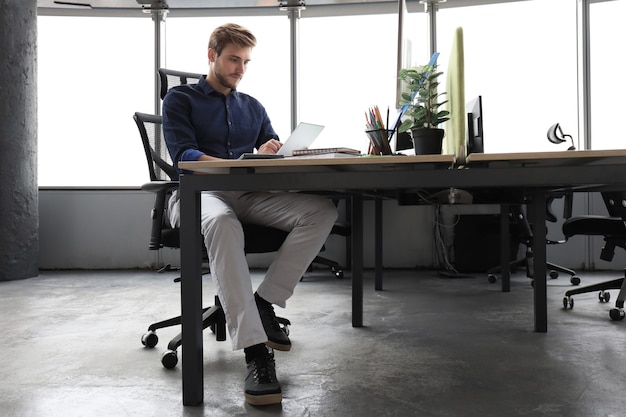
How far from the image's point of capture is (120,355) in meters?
2.12

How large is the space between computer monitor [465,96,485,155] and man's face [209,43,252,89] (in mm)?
964

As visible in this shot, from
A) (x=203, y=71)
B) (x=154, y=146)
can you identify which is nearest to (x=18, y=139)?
(x=203, y=71)

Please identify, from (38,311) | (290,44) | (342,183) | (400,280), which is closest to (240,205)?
(342,183)

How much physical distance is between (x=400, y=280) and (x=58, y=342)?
274 cm

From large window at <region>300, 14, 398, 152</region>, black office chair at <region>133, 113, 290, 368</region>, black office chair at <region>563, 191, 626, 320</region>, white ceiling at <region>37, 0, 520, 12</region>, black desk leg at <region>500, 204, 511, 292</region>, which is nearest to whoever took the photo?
black office chair at <region>133, 113, 290, 368</region>

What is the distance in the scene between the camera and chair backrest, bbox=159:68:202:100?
254 centimetres

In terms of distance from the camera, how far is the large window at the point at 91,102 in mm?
5375

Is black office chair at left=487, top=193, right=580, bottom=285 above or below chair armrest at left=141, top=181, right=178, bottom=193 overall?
below

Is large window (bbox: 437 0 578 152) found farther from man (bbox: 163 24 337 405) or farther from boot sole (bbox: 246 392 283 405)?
boot sole (bbox: 246 392 283 405)

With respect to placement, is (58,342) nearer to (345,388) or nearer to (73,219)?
(345,388)

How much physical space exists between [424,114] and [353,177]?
0.32 m

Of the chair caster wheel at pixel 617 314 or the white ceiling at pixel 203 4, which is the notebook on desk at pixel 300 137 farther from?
the white ceiling at pixel 203 4

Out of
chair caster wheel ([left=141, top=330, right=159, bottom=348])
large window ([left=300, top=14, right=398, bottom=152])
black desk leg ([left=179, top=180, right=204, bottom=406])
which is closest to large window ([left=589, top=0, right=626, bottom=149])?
large window ([left=300, top=14, right=398, bottom=152])

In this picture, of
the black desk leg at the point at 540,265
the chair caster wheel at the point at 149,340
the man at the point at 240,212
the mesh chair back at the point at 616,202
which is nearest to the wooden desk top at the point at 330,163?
the man at the point at 240,212
